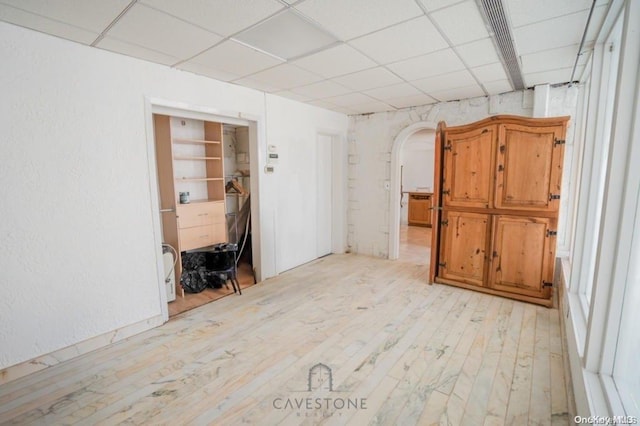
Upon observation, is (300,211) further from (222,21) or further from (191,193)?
(222,21)

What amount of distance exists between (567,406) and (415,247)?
4.09m

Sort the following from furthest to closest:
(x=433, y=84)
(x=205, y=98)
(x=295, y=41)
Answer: (x=433, y=84), (x=205, y=98), (x=295, y=41)

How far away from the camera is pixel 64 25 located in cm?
200

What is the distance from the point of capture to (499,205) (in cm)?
333

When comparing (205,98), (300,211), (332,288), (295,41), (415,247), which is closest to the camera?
(295,41)

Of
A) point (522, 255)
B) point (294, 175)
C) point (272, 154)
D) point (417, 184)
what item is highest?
point (272, 154)

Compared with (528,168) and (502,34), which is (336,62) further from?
(528,168)

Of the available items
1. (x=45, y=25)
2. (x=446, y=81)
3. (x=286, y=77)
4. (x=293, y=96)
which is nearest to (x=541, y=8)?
(x=446, y=81)

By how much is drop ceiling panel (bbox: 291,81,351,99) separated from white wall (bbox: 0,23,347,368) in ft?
3.74

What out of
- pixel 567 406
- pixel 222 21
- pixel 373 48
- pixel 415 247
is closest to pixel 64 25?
pixel 222 21

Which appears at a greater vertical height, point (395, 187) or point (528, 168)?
point (528, 168)

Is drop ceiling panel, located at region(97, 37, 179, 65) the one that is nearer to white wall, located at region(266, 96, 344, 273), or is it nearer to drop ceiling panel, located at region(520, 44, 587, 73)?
white wall, located at region(266, 96, 344, 273)

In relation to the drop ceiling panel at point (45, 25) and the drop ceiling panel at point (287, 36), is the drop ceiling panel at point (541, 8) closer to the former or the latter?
the drop ceiling panel at point (287, 36)

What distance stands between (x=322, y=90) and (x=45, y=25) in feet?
8.26
